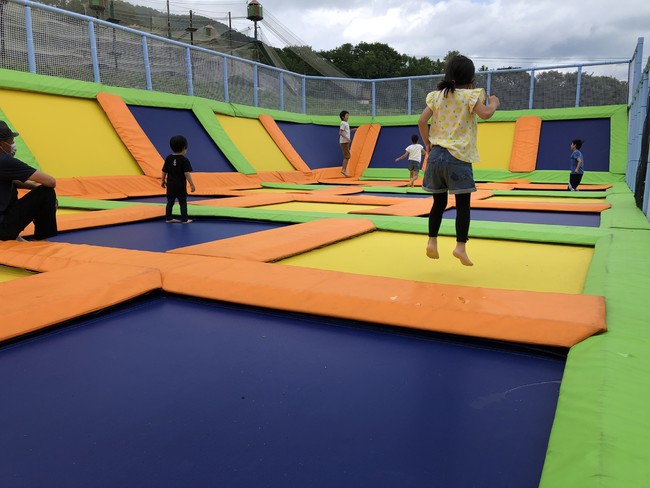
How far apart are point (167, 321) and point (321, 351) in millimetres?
740

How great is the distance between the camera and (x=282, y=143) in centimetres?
1166

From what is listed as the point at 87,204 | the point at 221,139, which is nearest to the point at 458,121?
the point at 87,204

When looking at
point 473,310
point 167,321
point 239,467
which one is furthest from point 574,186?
point 239,467

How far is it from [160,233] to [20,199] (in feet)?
3.54

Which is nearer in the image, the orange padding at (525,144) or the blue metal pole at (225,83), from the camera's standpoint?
the orange padding at (525,144)

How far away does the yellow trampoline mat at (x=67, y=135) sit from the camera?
661 cm

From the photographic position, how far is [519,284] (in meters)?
2.40

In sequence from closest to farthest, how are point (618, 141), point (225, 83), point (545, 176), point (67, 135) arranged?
point (67, 135), point (618, 141), point (545, 176), point (225, 83)

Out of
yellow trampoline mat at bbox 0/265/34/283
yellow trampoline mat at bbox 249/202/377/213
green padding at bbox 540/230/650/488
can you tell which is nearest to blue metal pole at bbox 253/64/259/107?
yellow trampoline mat at bbox 249/202/377/213

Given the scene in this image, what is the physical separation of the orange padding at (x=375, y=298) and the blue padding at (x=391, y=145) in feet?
35.3

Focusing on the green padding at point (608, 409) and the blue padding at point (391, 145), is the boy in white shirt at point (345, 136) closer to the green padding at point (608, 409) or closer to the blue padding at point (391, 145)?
the blue padding at point (391, 145)

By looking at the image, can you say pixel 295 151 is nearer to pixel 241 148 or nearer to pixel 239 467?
pixel 241 148

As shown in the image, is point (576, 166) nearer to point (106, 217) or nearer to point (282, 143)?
point (282, 143)

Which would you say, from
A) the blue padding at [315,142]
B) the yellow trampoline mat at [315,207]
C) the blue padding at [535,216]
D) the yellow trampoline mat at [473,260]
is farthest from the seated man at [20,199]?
the blue padding at [315,142]
